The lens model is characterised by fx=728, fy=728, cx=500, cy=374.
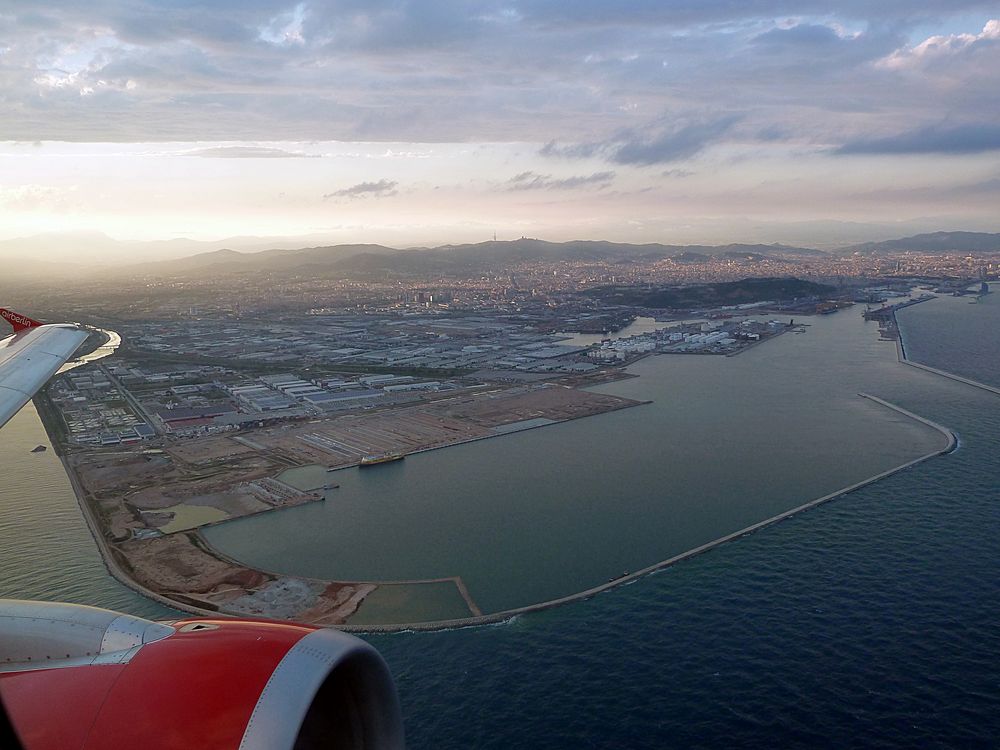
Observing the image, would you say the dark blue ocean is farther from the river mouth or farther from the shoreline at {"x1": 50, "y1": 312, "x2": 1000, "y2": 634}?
the river mouth

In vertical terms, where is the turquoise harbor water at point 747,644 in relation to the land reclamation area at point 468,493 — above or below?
below

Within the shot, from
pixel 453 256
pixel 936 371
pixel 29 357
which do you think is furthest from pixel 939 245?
pixel 29 357

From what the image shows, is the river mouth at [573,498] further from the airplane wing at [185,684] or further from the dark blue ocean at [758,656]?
the airplane wing at [185,684]

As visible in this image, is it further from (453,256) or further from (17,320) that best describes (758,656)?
(453,256)

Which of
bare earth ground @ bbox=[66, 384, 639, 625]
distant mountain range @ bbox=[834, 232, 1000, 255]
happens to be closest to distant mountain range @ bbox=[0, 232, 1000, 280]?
distant mountain range @ bbox=[834, 232, 1000, 255]

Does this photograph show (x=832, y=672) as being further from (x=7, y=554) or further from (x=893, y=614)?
(x=7, y=554)

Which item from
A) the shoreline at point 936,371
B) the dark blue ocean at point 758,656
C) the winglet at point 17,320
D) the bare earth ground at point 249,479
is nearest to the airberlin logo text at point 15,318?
the winglet at point 17,320
